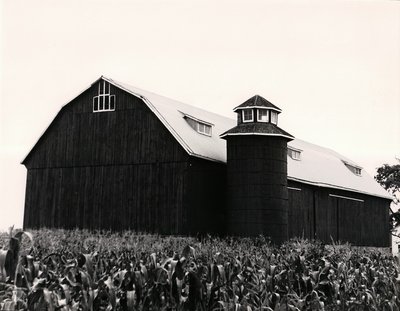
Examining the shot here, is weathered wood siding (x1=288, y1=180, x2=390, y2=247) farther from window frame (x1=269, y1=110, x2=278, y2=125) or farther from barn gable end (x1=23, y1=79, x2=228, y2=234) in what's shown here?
barn gable end (x1=23, y1=79, x2=228, y2=234)

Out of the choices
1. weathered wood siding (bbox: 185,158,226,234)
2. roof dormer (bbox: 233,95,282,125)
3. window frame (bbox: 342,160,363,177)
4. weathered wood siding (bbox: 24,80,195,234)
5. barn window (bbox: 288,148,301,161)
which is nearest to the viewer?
weathered wood siding (bbox: 185,158,226,234)

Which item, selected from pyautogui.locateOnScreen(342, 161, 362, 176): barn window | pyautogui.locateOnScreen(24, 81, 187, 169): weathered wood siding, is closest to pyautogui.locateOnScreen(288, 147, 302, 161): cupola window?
pyautogui.locateOnScreen(342, 161, 362, 176): barn window

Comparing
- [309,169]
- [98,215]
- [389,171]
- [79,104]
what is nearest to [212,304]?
[98,215]

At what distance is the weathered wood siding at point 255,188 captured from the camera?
97.7 ft

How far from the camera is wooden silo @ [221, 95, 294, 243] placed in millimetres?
29766

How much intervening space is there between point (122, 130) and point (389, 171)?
43400mm

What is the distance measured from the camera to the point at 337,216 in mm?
39656

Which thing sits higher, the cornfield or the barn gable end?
the barn gable end

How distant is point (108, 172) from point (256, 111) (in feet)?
26.8

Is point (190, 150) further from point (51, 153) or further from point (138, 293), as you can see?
point (138, 293)

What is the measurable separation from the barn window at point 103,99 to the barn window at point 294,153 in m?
13.7

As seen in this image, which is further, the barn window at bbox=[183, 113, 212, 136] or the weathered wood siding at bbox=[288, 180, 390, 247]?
the weathered wood siding at bbox=[288, 180, 390, 247]

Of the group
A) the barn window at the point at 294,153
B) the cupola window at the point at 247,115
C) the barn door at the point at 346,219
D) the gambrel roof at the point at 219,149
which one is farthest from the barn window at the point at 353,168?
the cupola window at the point at 247,115

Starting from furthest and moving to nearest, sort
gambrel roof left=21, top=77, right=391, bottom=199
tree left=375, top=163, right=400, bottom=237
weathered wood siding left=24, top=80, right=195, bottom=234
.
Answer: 1. tree left=375, top=163, right=400, bottom=237
2. gambrel roof left=21, top=77, right=391, bottom=199
3. weathered wood siding left=24, top=80, right=195, bottom=234
